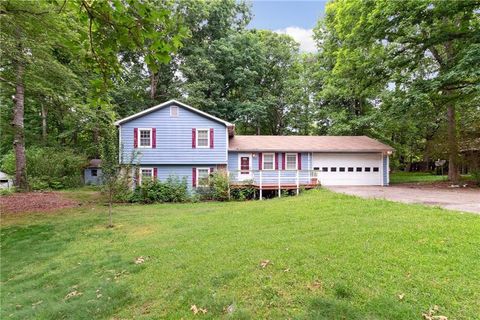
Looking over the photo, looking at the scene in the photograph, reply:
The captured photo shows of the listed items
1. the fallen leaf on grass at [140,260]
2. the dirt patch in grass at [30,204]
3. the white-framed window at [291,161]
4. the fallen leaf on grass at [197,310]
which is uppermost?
the white-framed window at [291,161]

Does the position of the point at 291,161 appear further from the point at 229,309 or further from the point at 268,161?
the point at 229,309

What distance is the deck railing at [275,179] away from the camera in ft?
56.6

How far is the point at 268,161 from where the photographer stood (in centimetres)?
1970

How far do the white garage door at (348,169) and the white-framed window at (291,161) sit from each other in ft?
4.21

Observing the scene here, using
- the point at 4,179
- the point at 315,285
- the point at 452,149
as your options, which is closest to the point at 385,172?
the point at 452,149

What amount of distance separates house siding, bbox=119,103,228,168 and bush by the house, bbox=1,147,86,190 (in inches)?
364

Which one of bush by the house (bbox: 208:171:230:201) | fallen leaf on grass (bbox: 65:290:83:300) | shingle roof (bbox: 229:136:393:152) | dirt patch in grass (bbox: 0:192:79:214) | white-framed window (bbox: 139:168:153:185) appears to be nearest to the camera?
fallen leaf on grass (bbox: 65:290:83:300)

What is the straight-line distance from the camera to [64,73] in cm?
1120

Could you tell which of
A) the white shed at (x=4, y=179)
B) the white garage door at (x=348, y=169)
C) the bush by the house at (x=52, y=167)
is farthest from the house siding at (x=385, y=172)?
the white shed at (x=4, y=179)

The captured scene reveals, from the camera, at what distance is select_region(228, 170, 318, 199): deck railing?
17.2m

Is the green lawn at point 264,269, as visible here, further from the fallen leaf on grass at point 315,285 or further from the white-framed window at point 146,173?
the white-framed window at point 146,173

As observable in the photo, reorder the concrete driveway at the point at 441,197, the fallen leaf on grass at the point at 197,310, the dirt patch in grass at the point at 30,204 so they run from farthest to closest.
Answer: the dirt patch in grass at the point at 30,204, the concrete driveway at the point at 441,197, the fallen leaf on grass at the point at 197,310

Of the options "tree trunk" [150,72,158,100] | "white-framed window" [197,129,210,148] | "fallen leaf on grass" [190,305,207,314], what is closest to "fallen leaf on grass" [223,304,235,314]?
"fallen leaf on grass" [190,305,207,314]

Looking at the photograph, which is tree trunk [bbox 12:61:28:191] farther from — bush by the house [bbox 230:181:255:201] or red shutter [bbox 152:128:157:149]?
bush by the house [bbox 230:181:255:201]
